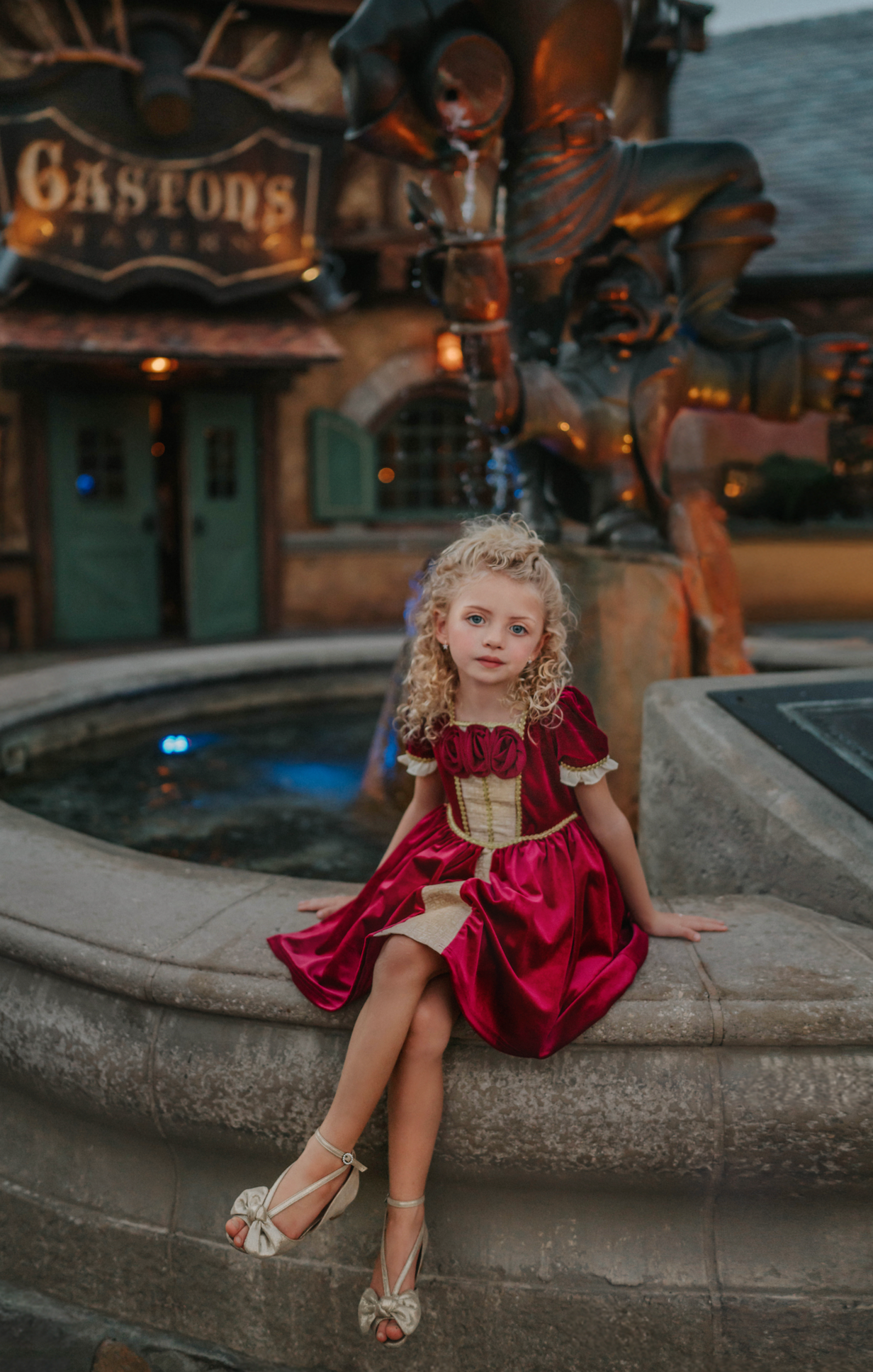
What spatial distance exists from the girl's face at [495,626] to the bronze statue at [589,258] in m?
1.79

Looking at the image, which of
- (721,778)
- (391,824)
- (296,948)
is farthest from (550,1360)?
(391,824)

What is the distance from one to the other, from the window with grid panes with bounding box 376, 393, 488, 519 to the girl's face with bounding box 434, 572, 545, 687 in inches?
348

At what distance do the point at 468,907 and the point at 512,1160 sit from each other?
375 mm

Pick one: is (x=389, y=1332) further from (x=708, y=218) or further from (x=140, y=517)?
(x=140, y=517)

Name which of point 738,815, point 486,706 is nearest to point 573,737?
point 486,706

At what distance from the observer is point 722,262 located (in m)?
3.85

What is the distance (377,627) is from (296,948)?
869 cm

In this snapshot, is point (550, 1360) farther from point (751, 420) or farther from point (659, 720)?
point (751, 420)

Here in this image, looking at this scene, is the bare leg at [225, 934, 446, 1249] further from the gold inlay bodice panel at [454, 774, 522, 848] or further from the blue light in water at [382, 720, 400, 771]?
the blue light in water at [382, 720, 400, 771]

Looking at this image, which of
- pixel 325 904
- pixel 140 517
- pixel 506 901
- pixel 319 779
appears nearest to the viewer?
pixel 506 901

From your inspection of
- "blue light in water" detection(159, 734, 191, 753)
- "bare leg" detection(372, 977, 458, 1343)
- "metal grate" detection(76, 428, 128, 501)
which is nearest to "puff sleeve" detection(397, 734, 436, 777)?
"bare leg" detection(372, 977, 458, 1343)

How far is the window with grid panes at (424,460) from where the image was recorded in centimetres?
1065

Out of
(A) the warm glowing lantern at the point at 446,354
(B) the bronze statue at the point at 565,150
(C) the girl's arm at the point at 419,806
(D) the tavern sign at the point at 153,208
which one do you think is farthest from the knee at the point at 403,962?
(A) the warm glowing lantern at the point at 446,354

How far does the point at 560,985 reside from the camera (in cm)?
163
